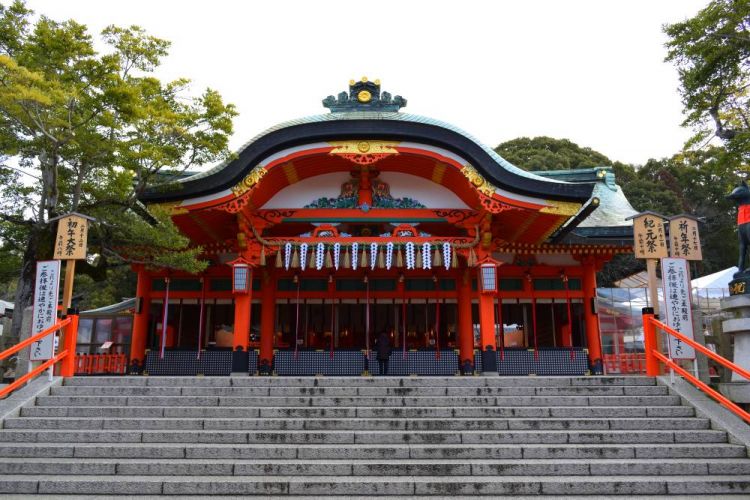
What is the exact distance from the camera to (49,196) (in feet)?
36.8

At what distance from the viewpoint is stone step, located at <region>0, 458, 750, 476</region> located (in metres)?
6.29

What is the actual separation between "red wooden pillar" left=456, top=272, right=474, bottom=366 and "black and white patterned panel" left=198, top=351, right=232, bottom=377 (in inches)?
249

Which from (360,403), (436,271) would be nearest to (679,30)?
(436,271)

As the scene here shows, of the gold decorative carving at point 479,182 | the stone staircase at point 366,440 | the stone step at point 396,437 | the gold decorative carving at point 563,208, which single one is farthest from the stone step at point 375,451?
the gold decorative carving at point 479,182

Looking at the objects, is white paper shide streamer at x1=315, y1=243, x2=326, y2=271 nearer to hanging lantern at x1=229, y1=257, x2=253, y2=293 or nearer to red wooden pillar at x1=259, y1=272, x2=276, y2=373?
hanging lantern at x1=229, y1=257, x2=253, y2=293

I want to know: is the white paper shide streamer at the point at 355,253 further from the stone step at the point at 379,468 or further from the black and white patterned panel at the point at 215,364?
the stone step at the point at 379,468

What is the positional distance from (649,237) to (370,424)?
6231 millimetres

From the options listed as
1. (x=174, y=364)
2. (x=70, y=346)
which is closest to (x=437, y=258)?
(x=174, y=364)

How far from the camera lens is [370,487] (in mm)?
5926

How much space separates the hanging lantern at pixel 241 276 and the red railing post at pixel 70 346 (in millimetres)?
3794

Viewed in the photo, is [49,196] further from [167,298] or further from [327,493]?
[327,493]

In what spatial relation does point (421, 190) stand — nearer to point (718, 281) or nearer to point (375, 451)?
point (375, 451)

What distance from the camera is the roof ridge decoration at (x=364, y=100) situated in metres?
14.5

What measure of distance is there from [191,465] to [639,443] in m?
5.65
